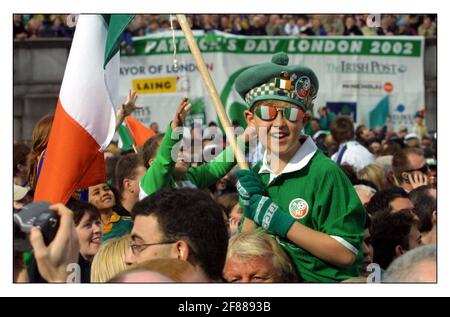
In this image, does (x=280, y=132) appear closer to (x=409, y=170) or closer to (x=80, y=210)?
(x=80, y=210)

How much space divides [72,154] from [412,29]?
318 inches

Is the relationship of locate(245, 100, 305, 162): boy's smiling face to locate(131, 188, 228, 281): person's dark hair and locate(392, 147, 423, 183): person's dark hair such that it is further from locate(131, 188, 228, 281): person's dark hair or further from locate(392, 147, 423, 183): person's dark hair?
locate(392, 147, 423, 183): person's dark hair

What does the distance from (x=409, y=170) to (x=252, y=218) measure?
10.6ft

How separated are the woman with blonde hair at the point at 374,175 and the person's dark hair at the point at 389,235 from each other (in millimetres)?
1823

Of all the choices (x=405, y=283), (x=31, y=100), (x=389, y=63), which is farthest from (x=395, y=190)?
(x=389, y=63)

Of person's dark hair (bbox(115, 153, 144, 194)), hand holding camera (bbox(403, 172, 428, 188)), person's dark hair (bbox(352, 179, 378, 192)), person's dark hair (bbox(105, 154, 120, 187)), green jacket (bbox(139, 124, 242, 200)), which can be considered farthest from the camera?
Result: hand holding camera (bbox(403, 172, 428, 188))

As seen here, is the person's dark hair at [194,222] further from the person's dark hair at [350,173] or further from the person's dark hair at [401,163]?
the person's dark hair at [401,163]

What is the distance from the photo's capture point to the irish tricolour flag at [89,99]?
5.55 meters

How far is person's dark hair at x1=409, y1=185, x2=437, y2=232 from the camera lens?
5.88m

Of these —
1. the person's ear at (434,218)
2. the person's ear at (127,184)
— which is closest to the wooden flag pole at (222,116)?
the person's ear at (127,184)

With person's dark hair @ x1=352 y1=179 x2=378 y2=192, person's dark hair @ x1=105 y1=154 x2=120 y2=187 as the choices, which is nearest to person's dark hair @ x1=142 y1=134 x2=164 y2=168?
person's dark hair @ x1=105 y1=154 x2=120 y2=187

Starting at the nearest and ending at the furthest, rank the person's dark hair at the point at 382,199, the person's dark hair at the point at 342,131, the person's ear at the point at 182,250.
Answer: the person's ear at the point at 182,250, the person's dark hair at the point at 382,199, the person's dark hair at the point at 342,131

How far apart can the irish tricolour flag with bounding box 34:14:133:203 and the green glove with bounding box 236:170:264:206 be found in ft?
3.80

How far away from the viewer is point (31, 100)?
1180 cm
